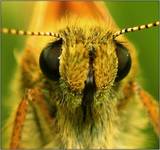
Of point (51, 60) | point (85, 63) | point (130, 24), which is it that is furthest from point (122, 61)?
point (130, 24)

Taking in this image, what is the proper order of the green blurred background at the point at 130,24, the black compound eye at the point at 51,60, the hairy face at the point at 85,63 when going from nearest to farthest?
the hairy face at the point at 85,63
the black compound eye at the point at 51,60
the green blurred background at the point at 130,24

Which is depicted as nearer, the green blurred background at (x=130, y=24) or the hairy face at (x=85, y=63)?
the hairy face at (x=85, y=63)

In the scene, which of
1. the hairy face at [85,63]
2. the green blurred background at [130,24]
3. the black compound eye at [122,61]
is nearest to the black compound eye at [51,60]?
the hairy face at [85,63]

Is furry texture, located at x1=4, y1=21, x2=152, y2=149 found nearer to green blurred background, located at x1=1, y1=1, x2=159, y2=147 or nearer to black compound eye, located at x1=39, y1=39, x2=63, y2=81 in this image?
black compound eye, located at x1=39, y1=39, x2=63, y2=81

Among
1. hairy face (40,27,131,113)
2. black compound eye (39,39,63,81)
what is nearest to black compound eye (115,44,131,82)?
hairy face (40,27,131,113)

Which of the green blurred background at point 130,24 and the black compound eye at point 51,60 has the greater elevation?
the green blurred background at point 130,24

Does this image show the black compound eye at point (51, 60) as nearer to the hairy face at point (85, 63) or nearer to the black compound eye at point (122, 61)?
the hairy face at point (85, 63)

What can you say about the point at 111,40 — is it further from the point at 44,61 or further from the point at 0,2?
the point at 0,2
